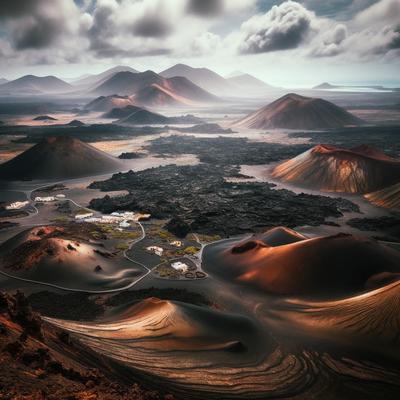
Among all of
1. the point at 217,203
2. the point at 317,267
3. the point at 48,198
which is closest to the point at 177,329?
the point at 317,267

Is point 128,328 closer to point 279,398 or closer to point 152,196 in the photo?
point 279,398

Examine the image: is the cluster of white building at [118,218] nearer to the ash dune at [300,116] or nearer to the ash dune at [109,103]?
the ash dune at [300,116]

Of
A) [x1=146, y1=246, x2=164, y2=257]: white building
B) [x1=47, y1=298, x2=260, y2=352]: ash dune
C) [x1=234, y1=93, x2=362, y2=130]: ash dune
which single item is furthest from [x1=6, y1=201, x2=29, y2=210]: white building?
[x1=234, y1=93, x2=362, y2=130]: ash dune

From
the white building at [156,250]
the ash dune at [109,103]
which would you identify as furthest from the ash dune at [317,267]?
the ash dune at [109,103]

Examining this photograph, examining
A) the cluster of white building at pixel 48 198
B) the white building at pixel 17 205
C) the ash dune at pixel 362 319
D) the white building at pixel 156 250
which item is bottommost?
the white building at pixel 156 250

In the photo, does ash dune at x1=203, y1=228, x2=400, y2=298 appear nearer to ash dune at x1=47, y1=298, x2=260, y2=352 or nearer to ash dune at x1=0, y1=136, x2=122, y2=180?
ash dune at x1=47, y1=298, x2=260, y2=352

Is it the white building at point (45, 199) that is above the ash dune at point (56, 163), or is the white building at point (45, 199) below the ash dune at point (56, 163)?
below

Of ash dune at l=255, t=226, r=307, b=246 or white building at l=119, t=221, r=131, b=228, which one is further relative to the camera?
white building at l=119, t=221, r=131, b=228
